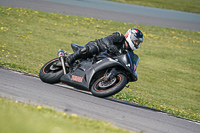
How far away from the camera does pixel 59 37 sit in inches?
607

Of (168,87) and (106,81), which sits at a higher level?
(106,81)

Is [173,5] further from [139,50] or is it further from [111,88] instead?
[111,88]

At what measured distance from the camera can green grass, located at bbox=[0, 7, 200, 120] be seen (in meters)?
9.46

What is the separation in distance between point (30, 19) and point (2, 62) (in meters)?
8.40

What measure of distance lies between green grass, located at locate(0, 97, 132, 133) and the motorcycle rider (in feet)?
9.33

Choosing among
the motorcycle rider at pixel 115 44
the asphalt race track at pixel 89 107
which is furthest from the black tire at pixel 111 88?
the motorcycle rider at pixel 115 44

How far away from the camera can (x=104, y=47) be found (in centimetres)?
699

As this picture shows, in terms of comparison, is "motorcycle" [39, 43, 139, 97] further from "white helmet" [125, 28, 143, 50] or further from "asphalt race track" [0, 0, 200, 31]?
"asphalt race track" [0, 0, 200, 31]

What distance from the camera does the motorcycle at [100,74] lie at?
6418 millimetres

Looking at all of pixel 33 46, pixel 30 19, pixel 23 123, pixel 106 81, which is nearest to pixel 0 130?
pixel 23 123

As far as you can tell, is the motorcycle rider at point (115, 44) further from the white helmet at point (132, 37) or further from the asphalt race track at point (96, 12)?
the asphalt race track at point (96, 12)

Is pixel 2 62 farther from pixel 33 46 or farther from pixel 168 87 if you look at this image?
pixel 168 87

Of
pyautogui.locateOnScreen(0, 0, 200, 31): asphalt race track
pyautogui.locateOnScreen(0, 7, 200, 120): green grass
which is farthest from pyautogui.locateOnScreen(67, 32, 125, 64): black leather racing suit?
pyautogui.locateOnScreen(0, 0, 200, 31): asphalt race track

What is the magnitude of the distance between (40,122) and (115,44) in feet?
13.0
